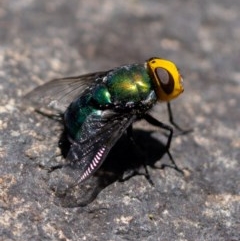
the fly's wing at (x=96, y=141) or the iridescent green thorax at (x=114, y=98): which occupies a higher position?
the iridescent green thorax at (x=114, y=98)

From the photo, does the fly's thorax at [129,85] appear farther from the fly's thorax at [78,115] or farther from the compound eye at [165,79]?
the fly's thorax at [78,115]

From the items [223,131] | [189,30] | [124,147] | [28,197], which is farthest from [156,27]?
[28,197]

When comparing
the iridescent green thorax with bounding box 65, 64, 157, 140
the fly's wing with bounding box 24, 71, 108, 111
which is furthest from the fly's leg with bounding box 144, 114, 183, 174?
the fly's wing with bounding box 24, 71, 108, 111

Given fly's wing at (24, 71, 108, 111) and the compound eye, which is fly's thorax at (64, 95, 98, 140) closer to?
fly's wing at (24, 71, 108, 111)

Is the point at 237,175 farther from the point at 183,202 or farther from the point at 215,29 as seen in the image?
the point at 215,29

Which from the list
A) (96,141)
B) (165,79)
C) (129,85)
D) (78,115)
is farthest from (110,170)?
(165,79)

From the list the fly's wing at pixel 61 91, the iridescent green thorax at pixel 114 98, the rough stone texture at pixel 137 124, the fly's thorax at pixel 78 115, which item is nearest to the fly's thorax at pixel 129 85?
the iridescent green thorax at pixel 114 98

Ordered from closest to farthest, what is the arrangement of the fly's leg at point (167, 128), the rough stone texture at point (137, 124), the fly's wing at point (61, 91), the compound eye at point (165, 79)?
1. the rough stone texture at point (137, 124)
2. the compound eye at point (165, 79)
3. the fly's leg at point (167, 128)
4. the fly's wing at point (61, 91)
